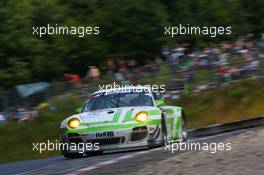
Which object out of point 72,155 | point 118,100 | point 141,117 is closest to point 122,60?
point 118,100

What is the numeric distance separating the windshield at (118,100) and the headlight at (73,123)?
0.88m

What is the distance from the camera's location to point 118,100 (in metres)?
13.0

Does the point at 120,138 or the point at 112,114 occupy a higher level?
the point at 112,114

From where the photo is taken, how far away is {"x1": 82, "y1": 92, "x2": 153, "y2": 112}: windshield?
510 inches

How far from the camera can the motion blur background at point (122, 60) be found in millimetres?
23438

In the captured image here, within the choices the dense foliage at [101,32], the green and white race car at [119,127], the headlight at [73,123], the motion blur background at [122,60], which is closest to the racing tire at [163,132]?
the green and white race car at [119,127]

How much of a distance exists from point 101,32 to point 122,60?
589cm

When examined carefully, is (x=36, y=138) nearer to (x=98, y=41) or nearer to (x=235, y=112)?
(x=235, y=112)

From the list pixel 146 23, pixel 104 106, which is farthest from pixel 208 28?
pixel 104 106

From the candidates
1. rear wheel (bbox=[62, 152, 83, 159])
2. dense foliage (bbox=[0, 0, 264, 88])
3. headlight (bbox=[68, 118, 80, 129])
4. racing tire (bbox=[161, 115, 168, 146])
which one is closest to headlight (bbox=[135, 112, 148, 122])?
racing tire (bbox=[161, 115, 168, 146])

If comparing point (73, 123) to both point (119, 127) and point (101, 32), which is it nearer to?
point (119, 127)

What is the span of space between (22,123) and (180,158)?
15.0 meters

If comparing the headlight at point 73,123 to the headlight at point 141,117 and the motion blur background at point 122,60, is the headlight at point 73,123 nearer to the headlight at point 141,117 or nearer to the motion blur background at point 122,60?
the headlight at point 141,117

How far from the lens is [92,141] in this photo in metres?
12.1
